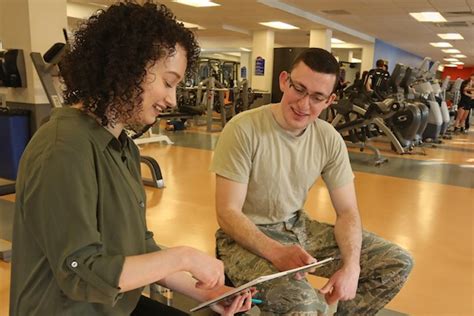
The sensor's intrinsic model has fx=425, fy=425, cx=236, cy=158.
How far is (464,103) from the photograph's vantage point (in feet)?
35.0

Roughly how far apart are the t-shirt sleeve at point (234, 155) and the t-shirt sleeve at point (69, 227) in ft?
2.63

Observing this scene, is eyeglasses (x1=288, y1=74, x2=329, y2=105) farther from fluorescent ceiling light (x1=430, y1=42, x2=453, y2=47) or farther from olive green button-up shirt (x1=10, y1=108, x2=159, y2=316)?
fluorescent ceiling light (x1=430, y1=42, x2=453, y2=47)

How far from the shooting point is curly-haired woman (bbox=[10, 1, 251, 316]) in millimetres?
778

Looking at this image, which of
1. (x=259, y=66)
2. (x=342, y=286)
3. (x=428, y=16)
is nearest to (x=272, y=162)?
(x=342, y=286)

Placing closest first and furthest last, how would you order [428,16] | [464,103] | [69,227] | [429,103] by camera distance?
1. [69,227]
2. [429,103]
3. [428,16]
4. [464,103]

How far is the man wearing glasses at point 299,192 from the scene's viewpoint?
5.02 ft

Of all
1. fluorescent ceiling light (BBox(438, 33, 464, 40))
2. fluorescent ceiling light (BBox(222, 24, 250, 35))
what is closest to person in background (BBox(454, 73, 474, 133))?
fluorescent ceiling light (BBox(438, 33, 464, 40))

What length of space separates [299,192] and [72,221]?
1071mm

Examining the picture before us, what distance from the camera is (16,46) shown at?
4027 millimetres

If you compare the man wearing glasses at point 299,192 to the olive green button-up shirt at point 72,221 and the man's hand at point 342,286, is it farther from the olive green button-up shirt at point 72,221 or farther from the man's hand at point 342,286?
the olive green button-up shirt at point 72,221

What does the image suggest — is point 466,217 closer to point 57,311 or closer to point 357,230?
point 357,230

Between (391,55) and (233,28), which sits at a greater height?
(233,28)

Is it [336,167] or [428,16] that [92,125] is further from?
[428,16]

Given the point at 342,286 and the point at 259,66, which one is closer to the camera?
the point at 342,286
